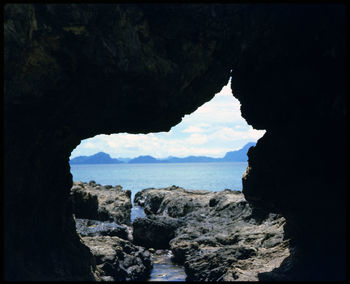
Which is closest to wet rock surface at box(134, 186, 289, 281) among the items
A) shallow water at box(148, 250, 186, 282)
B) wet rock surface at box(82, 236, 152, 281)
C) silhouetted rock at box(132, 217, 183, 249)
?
shallow water at box(148, 250, 186, 282)

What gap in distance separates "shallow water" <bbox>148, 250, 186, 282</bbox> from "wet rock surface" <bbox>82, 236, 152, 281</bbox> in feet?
2.15

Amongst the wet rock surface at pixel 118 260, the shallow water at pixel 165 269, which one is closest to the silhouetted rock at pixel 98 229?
the wet rock surface at pixel 118 260

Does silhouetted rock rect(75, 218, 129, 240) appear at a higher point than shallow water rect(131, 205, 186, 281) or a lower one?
higher

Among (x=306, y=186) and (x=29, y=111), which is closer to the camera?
(x=29, y=111)

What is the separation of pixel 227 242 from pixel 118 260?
28.6 ft

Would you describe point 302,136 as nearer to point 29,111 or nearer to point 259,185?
point 259,185

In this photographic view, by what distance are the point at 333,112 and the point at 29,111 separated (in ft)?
43.8

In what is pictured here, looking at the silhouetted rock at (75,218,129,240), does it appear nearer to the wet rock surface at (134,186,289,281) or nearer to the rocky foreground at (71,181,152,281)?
the rocky foreground at (71,181,152,281)

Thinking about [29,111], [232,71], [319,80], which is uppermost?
[232,71]

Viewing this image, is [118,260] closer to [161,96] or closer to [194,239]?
[194,239]

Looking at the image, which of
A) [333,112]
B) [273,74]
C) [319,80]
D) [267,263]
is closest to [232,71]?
[273,74]

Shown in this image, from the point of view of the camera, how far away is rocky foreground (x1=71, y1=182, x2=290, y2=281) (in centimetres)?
2166

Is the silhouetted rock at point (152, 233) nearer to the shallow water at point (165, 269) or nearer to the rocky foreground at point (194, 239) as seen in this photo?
the rocky foreground at point (194, 239)

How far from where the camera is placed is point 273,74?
1845 centimetres
